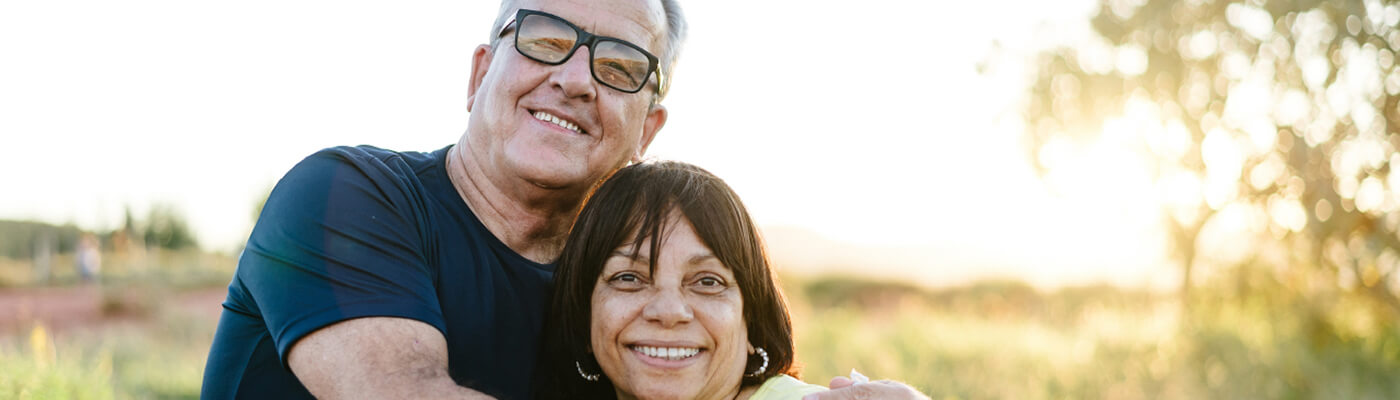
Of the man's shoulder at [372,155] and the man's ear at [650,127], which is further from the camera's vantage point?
the man's ear at [650,127]

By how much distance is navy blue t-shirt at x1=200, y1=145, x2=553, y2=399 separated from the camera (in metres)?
2.36

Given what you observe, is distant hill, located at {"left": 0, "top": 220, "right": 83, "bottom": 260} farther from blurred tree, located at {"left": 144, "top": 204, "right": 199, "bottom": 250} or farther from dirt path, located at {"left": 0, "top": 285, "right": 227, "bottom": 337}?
dirt path, located at {"left": 0, "top": 285, "right": 227, "bottom": 337}

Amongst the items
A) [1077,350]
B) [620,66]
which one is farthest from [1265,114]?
[620,66]

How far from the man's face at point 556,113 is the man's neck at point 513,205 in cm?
4

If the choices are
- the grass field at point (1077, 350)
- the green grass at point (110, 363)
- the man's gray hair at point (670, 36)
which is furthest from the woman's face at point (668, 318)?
the grass field at point (1077, 350)

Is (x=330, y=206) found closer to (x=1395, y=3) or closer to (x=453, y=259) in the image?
(x=453, y=259)

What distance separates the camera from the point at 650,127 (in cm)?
361

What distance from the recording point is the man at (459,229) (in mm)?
2318

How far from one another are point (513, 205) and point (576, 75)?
438mm

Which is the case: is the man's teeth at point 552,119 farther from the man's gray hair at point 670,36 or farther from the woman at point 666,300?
the man's gray hair at point 670,36

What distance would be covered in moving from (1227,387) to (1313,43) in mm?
3493

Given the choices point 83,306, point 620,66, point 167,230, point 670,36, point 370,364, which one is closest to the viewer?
point 370,364

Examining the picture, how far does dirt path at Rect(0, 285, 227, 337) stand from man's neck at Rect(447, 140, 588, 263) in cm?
1161

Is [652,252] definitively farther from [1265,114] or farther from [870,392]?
[1265,114]
